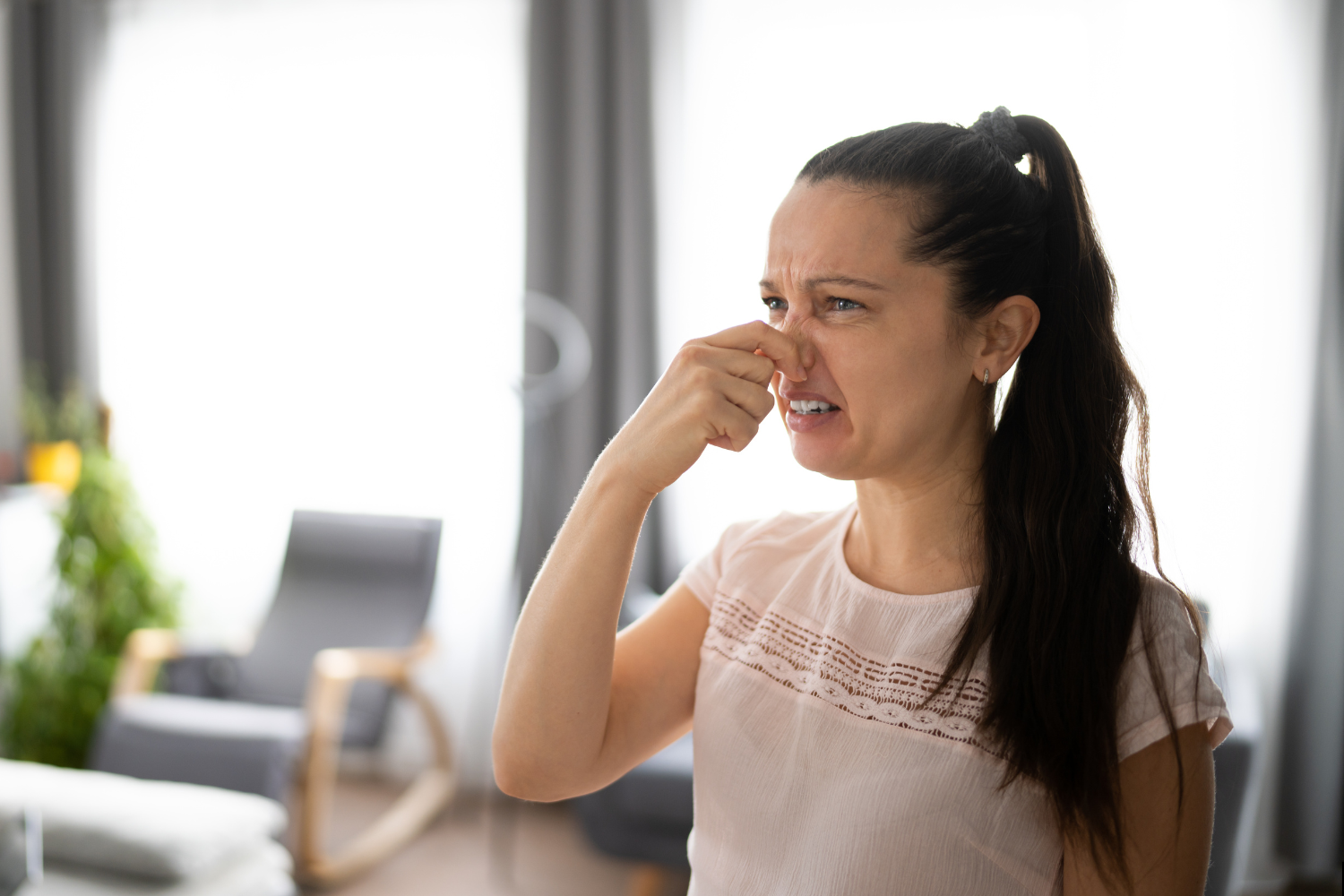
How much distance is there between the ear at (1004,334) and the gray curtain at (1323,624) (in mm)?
2360

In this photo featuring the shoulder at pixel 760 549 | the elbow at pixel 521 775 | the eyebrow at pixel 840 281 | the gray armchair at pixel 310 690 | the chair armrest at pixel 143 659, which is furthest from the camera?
the chair armrest at pixel 143 659

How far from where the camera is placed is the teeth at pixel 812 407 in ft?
3.21

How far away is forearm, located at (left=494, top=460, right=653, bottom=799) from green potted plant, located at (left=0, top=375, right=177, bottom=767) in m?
2.91

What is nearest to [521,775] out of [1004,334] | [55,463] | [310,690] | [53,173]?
[1004,334]

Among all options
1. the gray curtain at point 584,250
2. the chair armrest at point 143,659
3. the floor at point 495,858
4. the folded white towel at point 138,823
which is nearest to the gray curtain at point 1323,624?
the floor at point 495,858

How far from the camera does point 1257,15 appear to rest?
2.81 metres

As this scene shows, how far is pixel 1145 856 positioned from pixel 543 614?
59cm

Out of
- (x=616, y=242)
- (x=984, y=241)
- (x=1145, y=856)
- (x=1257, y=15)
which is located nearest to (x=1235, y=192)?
(x=1257, y=15)

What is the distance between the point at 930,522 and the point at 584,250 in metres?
2.56

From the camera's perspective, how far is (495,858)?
3.04 metres

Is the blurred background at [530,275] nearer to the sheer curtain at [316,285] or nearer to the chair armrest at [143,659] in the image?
the sheer curtain at [316,285]

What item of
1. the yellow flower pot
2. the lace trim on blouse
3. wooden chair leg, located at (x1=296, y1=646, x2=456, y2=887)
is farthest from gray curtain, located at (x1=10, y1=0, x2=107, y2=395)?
the lace trim on blouse

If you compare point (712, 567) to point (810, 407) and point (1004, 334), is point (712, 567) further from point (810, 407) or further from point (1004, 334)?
point (1004, 334)

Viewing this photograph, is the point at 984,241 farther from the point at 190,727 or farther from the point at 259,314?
the point at 259,314
